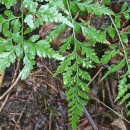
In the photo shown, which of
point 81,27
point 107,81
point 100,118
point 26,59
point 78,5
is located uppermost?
point 78,5

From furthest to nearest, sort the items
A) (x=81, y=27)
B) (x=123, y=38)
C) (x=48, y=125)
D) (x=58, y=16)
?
(x=48, y=125) → (x=123, y=38) → (x=81, y=27) → (x=58, y=16)

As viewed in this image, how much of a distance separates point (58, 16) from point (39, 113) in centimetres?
119

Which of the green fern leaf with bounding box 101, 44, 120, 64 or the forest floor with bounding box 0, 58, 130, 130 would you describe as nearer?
the green fern leaf with bounding box 101, 44, 120, 64

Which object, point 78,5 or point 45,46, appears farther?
point 78,5

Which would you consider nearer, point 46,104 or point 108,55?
point 108,55

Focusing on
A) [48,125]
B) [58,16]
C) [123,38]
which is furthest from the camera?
[48,125]

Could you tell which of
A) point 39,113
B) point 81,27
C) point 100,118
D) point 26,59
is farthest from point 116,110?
point 26,59

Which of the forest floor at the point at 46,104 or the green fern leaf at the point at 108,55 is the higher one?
the green fern leaf at the point at 108,55

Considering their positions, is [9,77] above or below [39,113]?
above

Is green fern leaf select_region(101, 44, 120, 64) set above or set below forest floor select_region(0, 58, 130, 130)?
above

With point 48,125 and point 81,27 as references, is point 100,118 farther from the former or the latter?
point 81,27

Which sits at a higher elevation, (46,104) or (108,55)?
(108,55)

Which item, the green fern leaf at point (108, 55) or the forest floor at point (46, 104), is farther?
the forest floor at point (46, 104)

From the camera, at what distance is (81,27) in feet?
7.26
